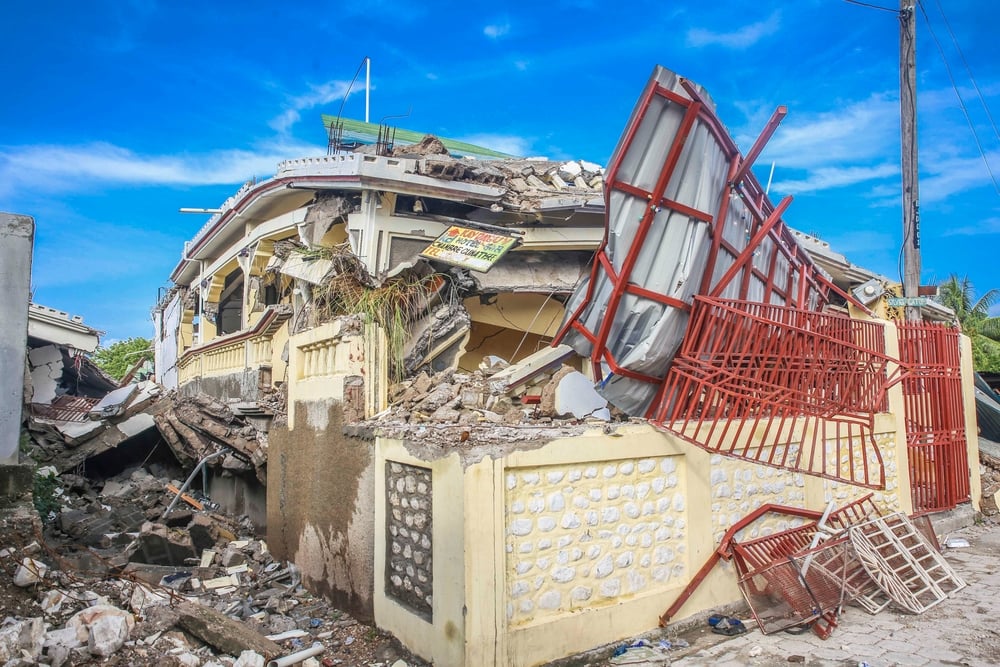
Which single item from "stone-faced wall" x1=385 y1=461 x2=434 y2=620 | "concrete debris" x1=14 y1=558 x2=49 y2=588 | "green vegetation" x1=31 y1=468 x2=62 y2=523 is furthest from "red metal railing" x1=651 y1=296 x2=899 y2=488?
"green vegetation" x1=31 y1=468 x2=62 y2=523

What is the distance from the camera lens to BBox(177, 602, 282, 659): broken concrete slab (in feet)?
17.8

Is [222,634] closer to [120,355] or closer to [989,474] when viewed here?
[989,474]

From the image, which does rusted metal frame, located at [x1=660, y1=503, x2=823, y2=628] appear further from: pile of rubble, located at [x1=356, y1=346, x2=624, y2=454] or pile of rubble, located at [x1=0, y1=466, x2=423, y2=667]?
pile of rubble, located at [x1=0, y1=466, x2=423, y2=667]

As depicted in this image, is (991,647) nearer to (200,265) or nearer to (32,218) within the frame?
(32,218)

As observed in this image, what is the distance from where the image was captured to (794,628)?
6.05 m

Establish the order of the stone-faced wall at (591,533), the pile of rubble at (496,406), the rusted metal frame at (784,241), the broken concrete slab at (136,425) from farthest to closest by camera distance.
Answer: the broken concrete slab at (136,425) < the rusted metal frame at (784,241) < the pile of rubble at (496,406) < the stone-faced wall at (591,533)

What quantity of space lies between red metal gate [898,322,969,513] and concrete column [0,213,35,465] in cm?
1025

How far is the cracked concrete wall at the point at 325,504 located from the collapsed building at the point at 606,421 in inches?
1.2

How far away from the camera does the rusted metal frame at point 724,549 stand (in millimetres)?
6000

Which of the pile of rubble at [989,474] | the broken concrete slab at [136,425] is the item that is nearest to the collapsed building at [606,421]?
the pile of rubble at [989,474]

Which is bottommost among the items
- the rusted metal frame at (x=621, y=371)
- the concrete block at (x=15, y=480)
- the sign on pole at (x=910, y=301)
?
A: the concrete block at (x=15, y=480)

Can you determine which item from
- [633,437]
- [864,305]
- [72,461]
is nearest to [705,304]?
[633,437]

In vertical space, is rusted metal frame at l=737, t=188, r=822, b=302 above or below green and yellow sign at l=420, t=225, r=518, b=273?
below

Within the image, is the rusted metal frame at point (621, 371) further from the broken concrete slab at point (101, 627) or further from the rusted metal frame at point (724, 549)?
the broken concrete slab at point (101, 627)
